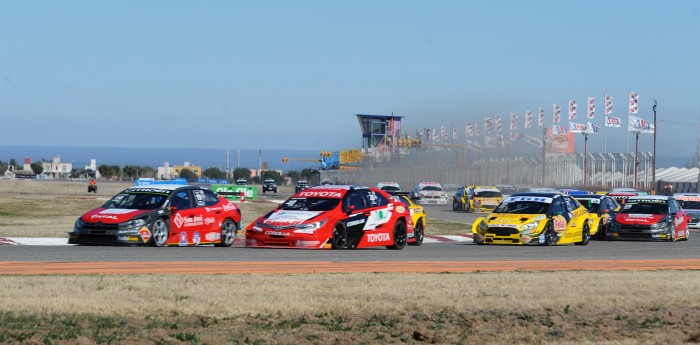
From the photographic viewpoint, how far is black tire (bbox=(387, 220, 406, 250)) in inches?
880

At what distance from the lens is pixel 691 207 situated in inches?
1452

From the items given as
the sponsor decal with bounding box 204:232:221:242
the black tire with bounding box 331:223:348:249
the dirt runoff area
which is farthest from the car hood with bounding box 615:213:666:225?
the dirt runoff area

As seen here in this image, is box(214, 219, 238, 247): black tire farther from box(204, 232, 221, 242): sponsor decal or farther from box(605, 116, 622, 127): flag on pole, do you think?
box(605, 116, 622, 127): flag on pole

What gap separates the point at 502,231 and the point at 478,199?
26272 mm

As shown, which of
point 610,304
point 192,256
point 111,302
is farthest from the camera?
point 192,256

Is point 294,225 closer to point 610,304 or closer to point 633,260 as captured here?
point 633,260

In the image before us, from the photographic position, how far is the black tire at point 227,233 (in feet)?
73.9

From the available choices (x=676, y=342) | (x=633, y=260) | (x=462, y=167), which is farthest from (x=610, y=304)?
(x=462, y=167)

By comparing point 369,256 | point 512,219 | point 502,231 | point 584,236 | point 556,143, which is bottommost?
point 369,256

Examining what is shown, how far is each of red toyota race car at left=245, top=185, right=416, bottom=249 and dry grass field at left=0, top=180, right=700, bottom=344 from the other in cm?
577

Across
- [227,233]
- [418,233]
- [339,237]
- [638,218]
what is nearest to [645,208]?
[638,218]

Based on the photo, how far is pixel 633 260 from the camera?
66.0ft

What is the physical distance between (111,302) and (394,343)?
335cm

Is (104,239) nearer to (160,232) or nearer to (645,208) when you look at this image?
(160,232)
